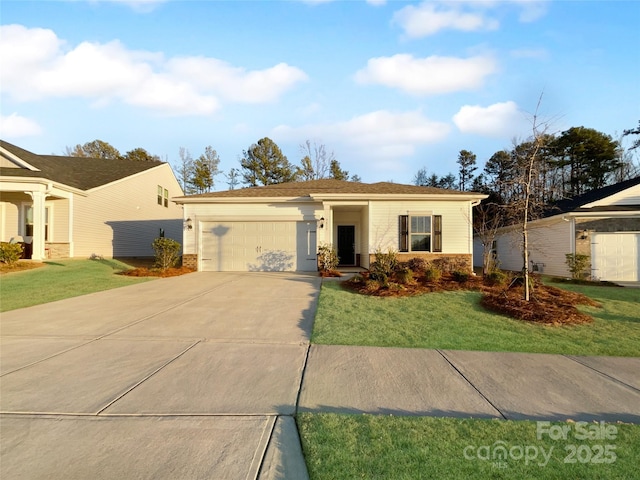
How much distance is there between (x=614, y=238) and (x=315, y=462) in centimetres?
1546

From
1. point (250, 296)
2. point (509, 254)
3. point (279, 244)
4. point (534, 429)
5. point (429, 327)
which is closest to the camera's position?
point (534, 429)

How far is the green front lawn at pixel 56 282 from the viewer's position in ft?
24.8

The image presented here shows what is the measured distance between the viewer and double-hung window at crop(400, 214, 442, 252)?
1223cm

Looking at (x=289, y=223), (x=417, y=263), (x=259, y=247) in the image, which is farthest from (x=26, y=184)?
(x=417, y=263)

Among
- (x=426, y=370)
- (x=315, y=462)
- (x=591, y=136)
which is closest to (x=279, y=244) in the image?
(x=426, y=370)

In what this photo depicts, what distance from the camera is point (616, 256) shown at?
12.0 m

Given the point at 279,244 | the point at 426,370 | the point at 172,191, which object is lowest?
the point at 426,370

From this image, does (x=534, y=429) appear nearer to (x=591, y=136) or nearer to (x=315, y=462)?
(x=315, y=462)

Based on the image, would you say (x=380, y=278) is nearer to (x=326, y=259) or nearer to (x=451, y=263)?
(x=326, y=259)

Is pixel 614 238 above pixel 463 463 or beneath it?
above

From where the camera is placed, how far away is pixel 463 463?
6.80 ft

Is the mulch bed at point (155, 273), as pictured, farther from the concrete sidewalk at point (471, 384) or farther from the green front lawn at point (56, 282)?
the concrete sidewalk at point (471, 384)

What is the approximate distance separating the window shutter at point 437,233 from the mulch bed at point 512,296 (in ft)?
8.49

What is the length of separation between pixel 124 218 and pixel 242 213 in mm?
9556
